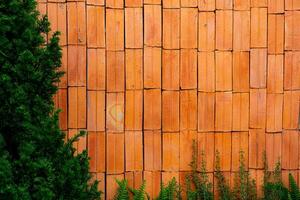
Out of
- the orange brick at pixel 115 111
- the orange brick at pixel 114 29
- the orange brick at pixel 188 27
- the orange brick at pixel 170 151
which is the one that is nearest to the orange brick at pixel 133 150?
the orange brick at pixel 115 111

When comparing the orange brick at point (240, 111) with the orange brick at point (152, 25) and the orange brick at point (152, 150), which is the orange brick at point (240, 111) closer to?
the orange brick at point (152, 150)

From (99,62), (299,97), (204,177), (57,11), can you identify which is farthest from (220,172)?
(57,11)

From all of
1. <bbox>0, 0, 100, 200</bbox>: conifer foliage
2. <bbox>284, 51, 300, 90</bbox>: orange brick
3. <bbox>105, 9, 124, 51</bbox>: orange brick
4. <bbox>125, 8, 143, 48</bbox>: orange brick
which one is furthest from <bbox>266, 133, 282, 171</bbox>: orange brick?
<bbox>0, 0, 100, 200</bbox>: conifer foliage

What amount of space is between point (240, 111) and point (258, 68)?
418 millimetres

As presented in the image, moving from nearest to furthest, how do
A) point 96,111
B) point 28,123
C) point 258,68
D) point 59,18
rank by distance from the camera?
point 28,123
point 59,18
point 96,111
point 258,68

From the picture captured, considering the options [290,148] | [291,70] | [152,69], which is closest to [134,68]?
[152,69]

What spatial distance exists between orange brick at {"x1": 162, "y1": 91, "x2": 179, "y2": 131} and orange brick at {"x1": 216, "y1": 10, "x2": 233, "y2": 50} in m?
0.59

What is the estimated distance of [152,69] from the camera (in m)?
5.74

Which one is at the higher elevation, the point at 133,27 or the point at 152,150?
the point at 133,27

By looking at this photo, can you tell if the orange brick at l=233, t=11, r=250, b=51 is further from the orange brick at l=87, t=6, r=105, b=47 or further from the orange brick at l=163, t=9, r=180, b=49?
the orange brick at l=87, t=6, r=105, b=47

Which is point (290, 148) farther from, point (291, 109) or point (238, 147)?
point (238, 147)

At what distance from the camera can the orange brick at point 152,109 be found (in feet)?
18.9

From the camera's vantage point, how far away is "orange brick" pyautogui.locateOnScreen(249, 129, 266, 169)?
5.87 m

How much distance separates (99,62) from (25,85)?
1.07 metres
